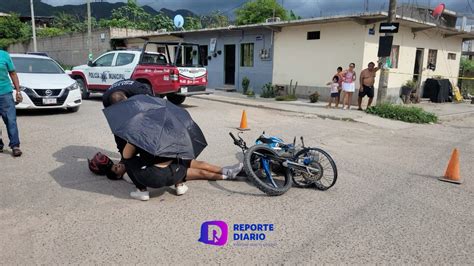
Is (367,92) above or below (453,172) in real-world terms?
above

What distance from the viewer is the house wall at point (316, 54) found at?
14.0 m

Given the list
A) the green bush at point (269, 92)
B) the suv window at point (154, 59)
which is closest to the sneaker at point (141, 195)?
the suv window at point (154, 59)

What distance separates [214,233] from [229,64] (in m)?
16.8

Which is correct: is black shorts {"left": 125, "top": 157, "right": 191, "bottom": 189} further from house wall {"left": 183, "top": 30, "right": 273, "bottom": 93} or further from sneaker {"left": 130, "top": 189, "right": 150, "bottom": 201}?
house wall {"left": 183, "top": 30, "right": 273, "bottom": 93}

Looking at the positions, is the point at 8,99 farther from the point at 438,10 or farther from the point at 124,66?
the point at 438,10

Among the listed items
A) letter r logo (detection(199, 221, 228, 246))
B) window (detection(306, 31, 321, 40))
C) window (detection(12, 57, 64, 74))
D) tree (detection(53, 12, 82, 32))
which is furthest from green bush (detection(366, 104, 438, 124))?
tree (detection(53, 12, 82, 32))

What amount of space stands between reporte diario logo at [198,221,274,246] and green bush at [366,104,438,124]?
9.18 metres

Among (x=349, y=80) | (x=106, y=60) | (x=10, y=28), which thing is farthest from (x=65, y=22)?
(x=349, y=80)

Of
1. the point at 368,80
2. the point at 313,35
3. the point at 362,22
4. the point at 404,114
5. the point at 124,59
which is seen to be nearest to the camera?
the point at 404,114

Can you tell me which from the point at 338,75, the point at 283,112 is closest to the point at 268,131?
the point at 283,112

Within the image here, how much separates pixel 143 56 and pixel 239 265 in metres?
9.84

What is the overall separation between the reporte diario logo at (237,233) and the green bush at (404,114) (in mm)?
9180

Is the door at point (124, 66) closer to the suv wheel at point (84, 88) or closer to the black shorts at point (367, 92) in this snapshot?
the suv wheel at point (84, 88)

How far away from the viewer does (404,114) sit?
37.7ft
